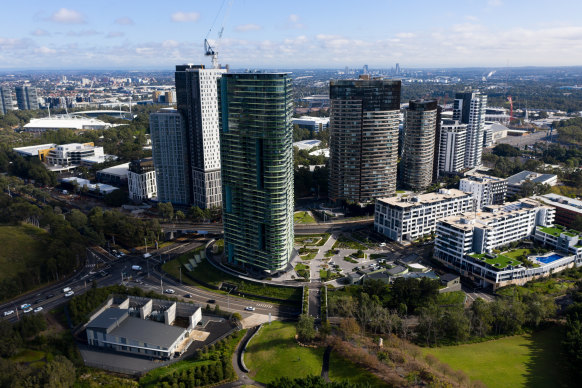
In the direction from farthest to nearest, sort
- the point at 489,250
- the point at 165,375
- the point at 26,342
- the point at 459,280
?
the point at 489,250, the point at 459,280, the point at 26,342, the point at 165,375

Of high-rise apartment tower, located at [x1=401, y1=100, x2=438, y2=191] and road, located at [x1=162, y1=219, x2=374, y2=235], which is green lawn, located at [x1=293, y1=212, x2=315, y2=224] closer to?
road, located at [x1=162, y1=219, x2=374, y2=235]

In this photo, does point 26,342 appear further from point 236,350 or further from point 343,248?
point 343,248

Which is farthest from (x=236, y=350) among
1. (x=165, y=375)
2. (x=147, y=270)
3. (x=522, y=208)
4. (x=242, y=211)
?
(x=522, y=208)

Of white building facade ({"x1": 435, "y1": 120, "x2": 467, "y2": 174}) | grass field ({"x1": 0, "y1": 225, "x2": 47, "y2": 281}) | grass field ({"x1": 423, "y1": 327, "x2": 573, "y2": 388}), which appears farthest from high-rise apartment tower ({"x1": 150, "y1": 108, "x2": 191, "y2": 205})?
white building facade ({"x1": 435, "y1": 120, "x2": 467, "y2": 174})

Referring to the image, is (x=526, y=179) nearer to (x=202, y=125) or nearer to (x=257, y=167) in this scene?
(x=257, y=167)

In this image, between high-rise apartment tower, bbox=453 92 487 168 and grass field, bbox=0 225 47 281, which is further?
high-rise apartment tower, bbox=453 92 487 168
